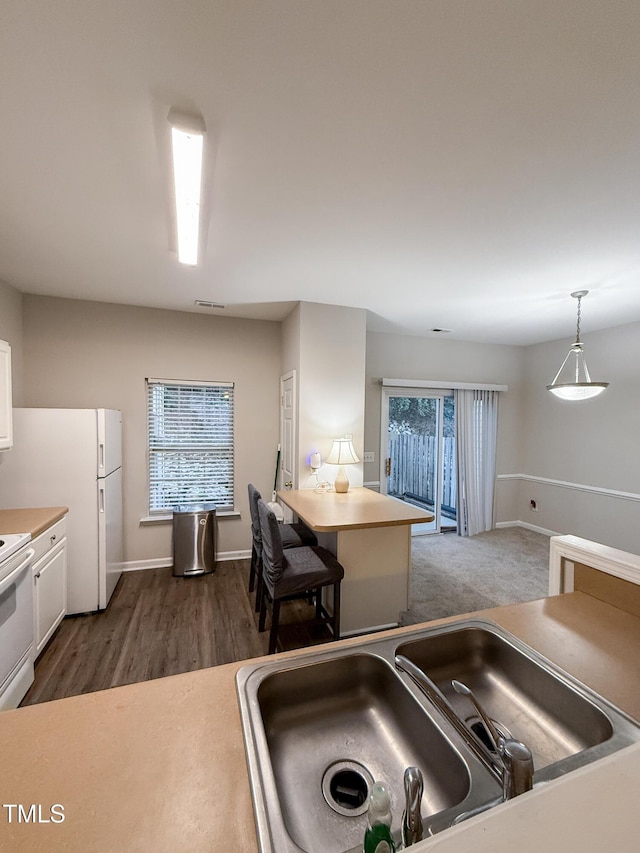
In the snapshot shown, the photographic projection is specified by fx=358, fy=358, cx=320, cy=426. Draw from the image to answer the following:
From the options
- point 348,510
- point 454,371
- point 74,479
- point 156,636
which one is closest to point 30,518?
point 74,479

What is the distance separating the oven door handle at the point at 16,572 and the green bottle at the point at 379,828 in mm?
1966

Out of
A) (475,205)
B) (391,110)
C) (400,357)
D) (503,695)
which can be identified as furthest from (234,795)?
(400,357)

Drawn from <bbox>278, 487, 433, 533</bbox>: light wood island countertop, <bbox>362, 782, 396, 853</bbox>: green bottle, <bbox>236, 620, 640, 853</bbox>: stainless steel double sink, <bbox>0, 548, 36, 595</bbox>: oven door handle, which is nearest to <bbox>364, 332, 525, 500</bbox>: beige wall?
<bbox>278, 487, 433, 533</bbox>: light wood island countertop

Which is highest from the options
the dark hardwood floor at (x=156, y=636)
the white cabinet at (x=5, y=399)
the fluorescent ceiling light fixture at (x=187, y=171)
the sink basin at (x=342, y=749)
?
the fluorescent ceiling light fixture at (x=187, y=171)

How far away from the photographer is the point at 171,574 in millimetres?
3648

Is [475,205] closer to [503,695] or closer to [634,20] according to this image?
[634,20]

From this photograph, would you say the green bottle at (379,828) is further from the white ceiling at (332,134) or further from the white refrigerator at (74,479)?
the white refrigerator at (74,479)

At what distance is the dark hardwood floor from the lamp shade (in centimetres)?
128

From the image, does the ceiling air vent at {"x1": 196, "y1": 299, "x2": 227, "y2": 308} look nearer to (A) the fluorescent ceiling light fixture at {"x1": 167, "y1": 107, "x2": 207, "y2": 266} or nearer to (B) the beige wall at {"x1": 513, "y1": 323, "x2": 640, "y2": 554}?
(A) the fluorescent ceiling light fixture at {"x1": 167, "y1": 107, "x2": 207, "y2": 266}

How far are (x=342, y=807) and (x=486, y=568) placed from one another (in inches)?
144

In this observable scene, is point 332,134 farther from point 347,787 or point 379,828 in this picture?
point 347,787

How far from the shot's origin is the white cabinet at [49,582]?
225 cm

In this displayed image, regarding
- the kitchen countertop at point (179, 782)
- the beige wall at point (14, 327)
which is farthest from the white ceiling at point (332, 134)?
the kitchen countertop at point (179, 782)

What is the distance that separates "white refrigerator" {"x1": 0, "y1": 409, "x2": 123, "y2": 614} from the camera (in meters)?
2.65
